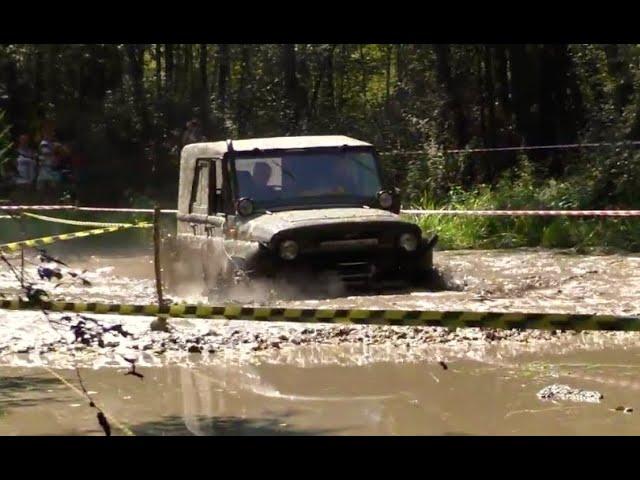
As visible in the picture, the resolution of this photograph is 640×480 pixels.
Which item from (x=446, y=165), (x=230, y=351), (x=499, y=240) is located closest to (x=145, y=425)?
(x=230, y=351)

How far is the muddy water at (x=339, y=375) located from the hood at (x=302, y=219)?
73cm

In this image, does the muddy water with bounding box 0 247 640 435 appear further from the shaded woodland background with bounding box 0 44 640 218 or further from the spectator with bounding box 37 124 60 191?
the spectator with bounding box 37 124 60 191

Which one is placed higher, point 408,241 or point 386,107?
point 386,107

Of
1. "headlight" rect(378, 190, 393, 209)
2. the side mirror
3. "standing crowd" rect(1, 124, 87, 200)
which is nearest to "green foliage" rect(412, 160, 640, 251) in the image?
the side mirror

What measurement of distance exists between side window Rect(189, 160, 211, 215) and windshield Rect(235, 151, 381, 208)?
589 mm

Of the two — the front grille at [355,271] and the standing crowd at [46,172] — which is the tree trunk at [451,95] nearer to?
the standing crowd at [46,172]

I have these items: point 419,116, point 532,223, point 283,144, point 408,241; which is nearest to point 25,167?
point 419,116

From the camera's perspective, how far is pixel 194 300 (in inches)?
515

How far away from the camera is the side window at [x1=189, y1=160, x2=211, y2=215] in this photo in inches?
521

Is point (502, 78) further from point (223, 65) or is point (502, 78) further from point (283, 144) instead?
point (283, 144)

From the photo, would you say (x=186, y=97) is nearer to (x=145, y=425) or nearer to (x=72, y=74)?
(x=72, y=74)

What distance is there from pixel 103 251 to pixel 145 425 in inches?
478

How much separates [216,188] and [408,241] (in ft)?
7.31

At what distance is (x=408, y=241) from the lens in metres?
12.0
